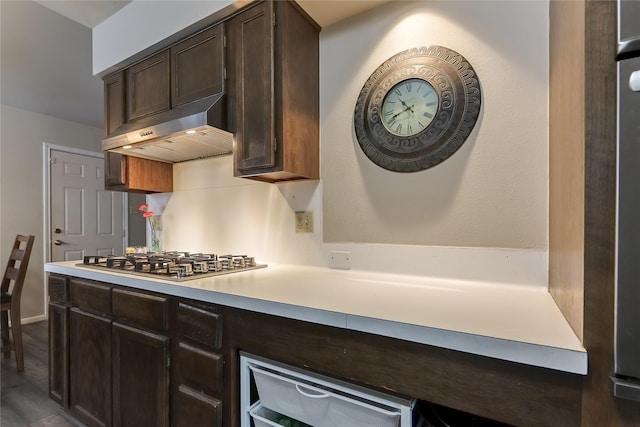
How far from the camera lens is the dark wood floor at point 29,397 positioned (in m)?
1.68

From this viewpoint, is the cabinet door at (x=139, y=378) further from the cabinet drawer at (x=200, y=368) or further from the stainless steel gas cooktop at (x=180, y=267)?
the stainless steel gas cooktop at (x=180, y=267)

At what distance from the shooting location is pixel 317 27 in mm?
1495

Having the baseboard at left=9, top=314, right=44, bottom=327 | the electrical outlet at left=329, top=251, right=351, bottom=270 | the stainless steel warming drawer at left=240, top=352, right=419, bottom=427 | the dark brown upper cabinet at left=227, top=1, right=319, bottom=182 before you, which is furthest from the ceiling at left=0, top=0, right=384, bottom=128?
the baseboard at left=9, top=314, right=44, bottom=327

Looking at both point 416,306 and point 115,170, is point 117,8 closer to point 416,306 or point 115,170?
point 115,170

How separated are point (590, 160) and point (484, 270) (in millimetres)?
670

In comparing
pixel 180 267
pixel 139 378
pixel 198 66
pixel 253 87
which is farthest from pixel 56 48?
pixel 139 378

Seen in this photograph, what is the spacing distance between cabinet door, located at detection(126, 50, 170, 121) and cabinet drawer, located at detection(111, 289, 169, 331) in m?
1.02

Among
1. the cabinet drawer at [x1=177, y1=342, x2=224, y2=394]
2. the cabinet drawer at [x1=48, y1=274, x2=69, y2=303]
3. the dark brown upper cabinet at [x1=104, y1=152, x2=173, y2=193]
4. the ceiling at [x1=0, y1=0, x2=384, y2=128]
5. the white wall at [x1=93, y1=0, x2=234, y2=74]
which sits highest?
the ceiling at [x1=0, y1=0, x2=384, y2=128]

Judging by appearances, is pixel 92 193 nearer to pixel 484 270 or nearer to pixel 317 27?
pixel 317 27

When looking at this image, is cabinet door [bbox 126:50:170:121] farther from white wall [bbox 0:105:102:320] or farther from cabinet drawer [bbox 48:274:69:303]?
white wall [bbox 0:105:102:320]

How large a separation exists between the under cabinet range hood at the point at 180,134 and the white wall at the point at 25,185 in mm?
2600

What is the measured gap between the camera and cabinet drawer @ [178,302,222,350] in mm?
997

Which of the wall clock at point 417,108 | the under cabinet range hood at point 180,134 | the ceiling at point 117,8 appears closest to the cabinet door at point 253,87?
the under cabinet range hood at point 180,134

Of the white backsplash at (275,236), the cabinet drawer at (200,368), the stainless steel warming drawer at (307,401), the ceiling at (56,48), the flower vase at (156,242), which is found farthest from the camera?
the flower vase at (156,242)
